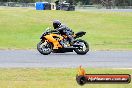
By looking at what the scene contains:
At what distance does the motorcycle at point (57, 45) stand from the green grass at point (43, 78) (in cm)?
507

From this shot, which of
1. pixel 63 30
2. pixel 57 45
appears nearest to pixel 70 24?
pixel 57 45

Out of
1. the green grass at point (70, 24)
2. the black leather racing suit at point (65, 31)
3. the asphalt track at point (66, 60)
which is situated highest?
the black leather racing suit at point (65, 31)

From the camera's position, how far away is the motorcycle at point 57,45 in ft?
63.8

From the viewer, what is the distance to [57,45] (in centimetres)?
1964

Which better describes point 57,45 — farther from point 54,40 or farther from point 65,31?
point 65,31

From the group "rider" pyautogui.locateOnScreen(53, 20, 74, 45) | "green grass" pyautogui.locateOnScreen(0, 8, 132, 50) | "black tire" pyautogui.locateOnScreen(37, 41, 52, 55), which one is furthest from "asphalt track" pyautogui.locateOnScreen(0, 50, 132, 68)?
"green grass" pyautogui.locateOnScreen(0, 8, 132, 50)

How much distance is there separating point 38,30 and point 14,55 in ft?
61.7

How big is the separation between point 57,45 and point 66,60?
2386 millimetres

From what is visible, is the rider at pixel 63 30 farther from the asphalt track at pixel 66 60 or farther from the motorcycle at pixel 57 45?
the asphalt track at pixel 66 60

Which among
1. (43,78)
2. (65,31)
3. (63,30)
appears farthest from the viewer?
(65,31)

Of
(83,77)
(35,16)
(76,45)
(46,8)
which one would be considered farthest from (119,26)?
(83,77)

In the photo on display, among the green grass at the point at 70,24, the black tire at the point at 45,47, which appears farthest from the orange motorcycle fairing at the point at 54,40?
the green grass at the point at 70,24

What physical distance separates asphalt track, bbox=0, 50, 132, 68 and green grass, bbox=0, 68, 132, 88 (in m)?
1.36

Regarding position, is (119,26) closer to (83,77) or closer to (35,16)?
(35,16)
